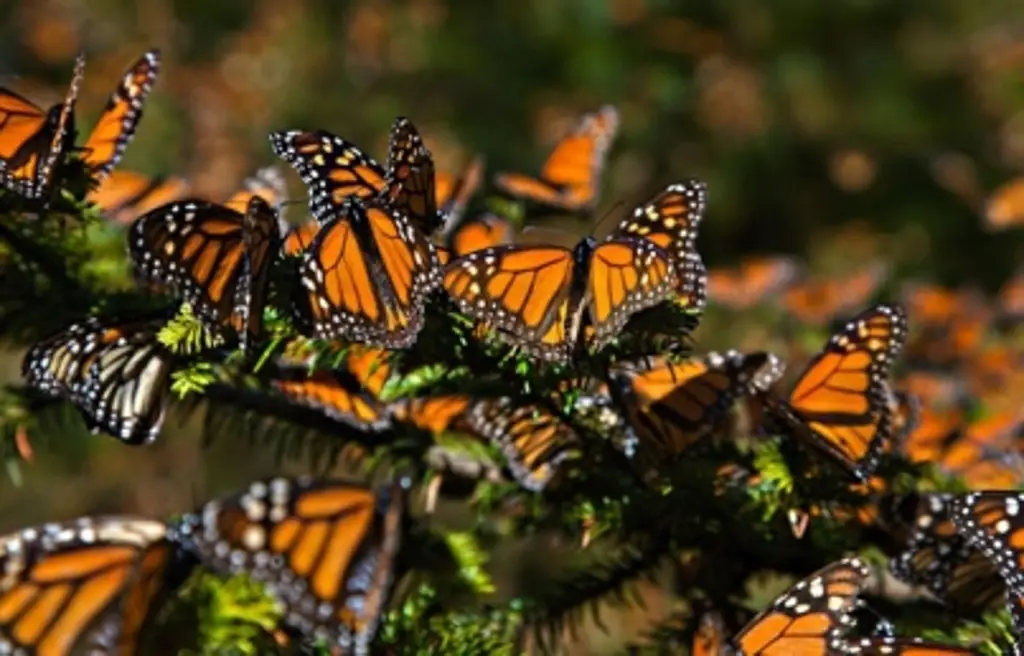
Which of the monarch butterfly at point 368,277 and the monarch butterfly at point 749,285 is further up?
the monarch butterfly at point 749,285

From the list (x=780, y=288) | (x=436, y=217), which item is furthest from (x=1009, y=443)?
(x=780, y=288)

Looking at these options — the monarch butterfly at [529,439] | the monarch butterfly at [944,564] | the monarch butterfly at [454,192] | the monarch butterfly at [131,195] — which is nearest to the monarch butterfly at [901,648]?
the monarch butterfly at [944,564]

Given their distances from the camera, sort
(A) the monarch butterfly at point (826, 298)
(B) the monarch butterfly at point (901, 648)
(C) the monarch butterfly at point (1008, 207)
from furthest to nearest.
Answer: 1. (C) the monarch butterfly at point (1008, 207)
2. (A) the monarch butterfly at point (826, 298)
3. (B) the monarch butterfly at point (901, 648)

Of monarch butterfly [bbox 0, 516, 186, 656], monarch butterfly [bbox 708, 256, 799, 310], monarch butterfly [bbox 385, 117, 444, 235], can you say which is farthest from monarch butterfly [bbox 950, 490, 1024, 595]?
monarch butterfly [bbox 708, 256, 799, 310]

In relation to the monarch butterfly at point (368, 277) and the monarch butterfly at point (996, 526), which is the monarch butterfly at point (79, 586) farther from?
the monarch butterfly at point (996, 526)

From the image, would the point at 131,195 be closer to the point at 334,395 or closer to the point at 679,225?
the point at 334,395

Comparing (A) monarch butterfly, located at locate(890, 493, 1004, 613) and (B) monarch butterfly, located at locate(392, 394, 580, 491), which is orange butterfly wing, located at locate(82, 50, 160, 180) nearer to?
(B) monarch butterfly, located at locate(392, 394, 580, 491)

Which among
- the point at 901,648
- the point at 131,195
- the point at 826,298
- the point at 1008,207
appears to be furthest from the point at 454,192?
the point at 1008,207

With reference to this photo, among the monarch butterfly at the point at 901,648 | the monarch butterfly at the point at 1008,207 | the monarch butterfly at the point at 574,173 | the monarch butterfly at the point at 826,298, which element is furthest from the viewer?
the monarch butterfly at the point at 1008,207

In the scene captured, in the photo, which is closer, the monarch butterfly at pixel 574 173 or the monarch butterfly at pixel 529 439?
the monarch butterfly at pixel 529 439
